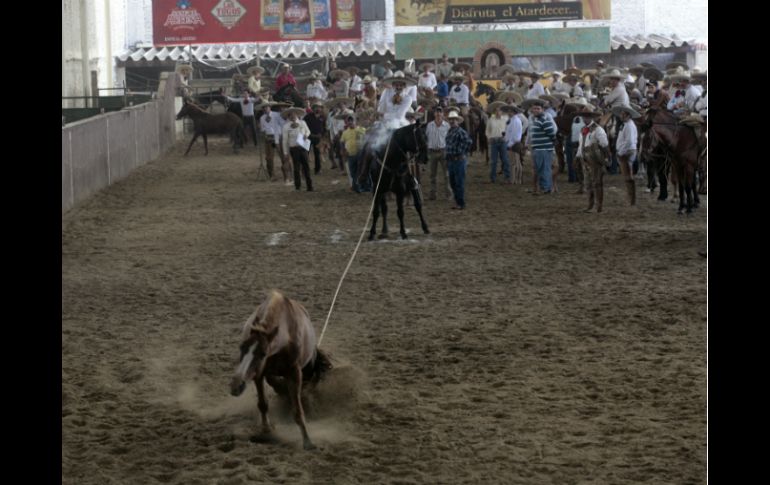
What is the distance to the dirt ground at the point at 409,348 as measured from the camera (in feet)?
24.6

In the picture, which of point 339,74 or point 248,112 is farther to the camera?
point 248,112

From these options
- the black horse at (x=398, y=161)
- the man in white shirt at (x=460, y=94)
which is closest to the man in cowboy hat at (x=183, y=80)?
the man in white shirt at (x=460, y=94)

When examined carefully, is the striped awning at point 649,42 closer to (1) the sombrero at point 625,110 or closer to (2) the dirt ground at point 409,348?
(1) the sombrero at point 625,110

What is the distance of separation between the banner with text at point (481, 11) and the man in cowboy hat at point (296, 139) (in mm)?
25253

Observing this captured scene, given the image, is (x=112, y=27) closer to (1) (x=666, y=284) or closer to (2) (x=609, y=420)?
(1) (x=666, y=284)

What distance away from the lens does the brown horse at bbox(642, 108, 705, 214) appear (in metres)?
19.7

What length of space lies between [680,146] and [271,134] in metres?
11.0

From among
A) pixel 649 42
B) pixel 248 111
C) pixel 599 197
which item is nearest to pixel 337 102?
pixel 248 111

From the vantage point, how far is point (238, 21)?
51.2 m

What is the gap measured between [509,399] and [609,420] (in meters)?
0.93

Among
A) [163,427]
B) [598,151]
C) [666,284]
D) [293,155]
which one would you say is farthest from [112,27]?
[163,427]

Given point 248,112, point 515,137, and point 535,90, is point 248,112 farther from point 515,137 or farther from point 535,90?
point 515,137
